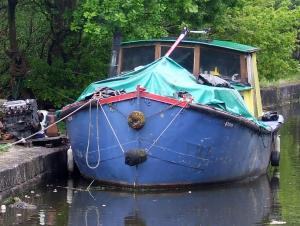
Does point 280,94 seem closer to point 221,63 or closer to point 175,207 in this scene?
point 221,63

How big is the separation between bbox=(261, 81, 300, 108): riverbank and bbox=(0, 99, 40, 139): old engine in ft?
74.0

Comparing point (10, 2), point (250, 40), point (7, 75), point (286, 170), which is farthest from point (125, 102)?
point (250, 40)

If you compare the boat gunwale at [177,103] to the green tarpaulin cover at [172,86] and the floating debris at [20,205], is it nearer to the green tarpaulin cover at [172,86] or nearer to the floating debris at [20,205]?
the green tarpaulin cover at [172,86]

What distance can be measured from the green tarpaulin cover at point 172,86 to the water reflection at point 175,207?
1.45m

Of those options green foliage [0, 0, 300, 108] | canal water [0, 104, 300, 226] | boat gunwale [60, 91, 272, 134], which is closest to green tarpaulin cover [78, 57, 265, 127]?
boat gunwale [60, 91, 272, 134]

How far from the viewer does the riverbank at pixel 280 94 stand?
37.1 metres

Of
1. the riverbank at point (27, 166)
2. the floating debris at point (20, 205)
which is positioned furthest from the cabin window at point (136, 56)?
the floating debris at point (20, 205)

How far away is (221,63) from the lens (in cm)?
1548

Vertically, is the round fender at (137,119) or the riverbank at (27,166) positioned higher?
the round fender at (137,119)

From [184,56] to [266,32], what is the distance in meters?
12.0

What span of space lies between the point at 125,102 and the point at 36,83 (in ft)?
23.4

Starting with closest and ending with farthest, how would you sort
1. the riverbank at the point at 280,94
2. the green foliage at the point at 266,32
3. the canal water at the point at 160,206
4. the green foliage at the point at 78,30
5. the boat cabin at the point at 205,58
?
the canal water at the point at 160,206 → the boat cabin at the point at 205,58 → the green foliage at the point at 78,30 → the green foliage at the point at 266,32 → the riverbank at the point at 280,94

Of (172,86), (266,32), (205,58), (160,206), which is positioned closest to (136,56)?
(205,58)

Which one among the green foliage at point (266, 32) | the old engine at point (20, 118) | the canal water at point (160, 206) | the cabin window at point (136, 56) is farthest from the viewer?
the green foliage at point (266, 32)
